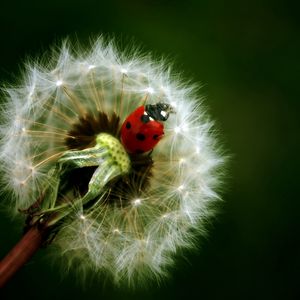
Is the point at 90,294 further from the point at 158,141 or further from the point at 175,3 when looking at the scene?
the point at 175,3

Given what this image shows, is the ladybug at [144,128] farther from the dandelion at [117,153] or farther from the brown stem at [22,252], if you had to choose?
the brown stem at [22,252]

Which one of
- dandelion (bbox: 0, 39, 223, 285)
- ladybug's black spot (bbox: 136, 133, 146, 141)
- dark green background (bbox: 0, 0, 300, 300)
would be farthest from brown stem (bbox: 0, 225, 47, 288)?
dark green background (bbox: 0, 0, 300, 300)

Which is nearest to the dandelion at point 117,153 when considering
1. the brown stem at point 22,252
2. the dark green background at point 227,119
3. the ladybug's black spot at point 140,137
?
the ladybug's black spot at point 140,137

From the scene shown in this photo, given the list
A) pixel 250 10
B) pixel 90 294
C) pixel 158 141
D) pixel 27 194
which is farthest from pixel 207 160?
pixel 250 10

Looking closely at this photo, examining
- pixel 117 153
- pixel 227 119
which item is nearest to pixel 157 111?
pixel 117 153

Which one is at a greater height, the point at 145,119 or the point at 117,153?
the point at 145,119

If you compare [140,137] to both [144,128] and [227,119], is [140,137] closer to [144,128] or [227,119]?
[144,128]

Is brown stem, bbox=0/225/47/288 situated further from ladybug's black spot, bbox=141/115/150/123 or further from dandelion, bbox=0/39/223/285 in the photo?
ladybug's black spot, bbox=141/115/150/123
